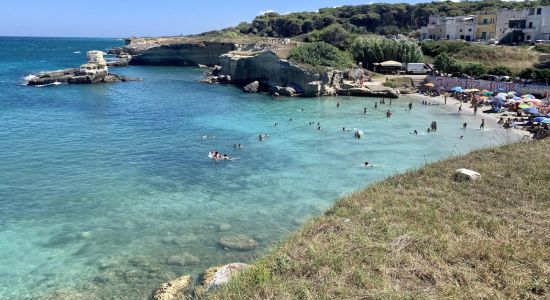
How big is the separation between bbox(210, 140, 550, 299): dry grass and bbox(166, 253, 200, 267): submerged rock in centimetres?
545

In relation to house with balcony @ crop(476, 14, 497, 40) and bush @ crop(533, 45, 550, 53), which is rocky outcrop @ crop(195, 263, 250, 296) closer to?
bush @ crop(533, 45, 550, 53)

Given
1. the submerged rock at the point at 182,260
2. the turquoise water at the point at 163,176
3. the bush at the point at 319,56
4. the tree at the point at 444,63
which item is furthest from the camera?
the tree at the point at 444,63

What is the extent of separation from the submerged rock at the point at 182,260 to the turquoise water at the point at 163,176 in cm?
13

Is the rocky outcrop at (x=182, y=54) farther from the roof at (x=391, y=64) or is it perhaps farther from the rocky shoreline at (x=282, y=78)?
the roof at (x=391, y=64)

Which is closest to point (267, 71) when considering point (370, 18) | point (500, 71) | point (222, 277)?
point (500, 71)

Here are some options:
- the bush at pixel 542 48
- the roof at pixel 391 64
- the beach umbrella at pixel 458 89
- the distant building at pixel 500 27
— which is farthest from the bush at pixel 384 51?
the distant building at pixel 500 27

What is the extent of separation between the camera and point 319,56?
2414 inches

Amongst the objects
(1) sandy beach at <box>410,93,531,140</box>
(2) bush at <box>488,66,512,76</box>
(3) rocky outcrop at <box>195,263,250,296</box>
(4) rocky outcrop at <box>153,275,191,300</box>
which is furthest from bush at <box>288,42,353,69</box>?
(3) rocky outcrop at <box>195,263,250,296</box>

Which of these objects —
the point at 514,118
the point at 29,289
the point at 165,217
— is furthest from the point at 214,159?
the point at 514,118

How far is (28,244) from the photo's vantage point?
16.0m

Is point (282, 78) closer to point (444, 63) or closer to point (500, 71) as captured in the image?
point (444, 63)

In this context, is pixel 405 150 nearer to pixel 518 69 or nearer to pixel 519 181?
pixel 519 181

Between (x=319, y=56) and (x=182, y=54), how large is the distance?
54.1 m

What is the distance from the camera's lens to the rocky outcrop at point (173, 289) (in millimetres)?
11875
